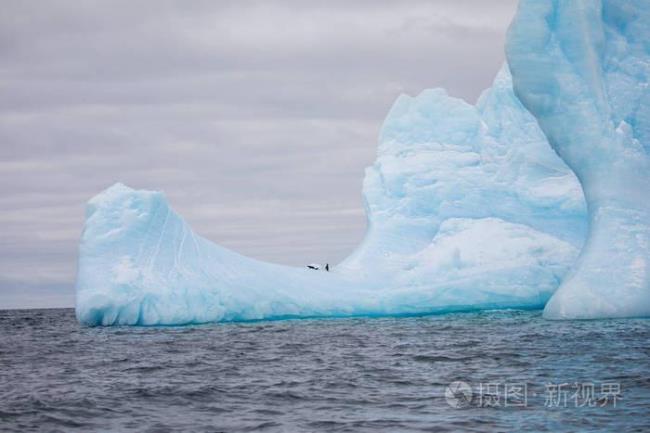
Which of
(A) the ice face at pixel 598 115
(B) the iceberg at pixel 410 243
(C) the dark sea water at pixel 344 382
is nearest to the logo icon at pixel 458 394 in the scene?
(C) the dark sea water at pixel 344 382

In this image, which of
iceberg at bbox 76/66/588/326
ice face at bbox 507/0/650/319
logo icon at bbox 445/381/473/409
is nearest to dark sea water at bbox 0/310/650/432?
logo icon at bbox 445/381/473/409

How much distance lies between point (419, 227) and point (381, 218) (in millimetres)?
1116

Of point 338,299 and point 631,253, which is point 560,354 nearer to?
point 631,253

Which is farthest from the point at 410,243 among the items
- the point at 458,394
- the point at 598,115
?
the point at 458,394

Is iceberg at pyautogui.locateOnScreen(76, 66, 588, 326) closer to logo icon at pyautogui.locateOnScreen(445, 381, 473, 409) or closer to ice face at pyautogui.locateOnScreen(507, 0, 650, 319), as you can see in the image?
ice face at pyautogui.locateOnScreen(507, 0, 650, 319)

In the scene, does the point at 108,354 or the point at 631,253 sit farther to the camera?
the point at 631,253

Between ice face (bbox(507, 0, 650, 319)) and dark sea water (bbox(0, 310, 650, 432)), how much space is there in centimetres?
104

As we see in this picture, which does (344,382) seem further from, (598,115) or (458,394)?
(598,115)

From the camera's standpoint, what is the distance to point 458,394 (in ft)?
36.9

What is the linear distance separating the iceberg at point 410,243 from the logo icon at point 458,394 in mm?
12109

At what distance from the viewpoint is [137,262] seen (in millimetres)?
23172

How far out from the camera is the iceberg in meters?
23.3

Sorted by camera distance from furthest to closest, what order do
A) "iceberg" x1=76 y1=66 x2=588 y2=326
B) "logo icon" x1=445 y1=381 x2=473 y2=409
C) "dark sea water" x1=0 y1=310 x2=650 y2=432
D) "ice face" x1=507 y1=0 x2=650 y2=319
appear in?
"iceberg" x1=76 y1=66 x2=588 y2=326
"ice face" x1=507 y1=0 x2=650 y2=319
"logo icon" x1=445 y1=381 x2=473 y2=409
"dark sea water" x1=0 y1=310 x2=650 y2=432

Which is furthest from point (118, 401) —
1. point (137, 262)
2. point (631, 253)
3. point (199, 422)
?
point (631, 253)
